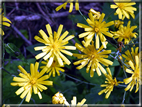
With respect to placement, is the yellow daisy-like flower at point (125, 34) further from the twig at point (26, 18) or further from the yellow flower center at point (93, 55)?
the twig at point (26, 18)

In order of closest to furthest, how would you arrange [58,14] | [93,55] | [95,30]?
1. [95,30]
2. [93,55]
3. [58,14]

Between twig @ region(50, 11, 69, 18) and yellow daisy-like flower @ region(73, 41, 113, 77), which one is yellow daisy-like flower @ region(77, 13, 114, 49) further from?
twig @ region(50, 11, 69, 18)

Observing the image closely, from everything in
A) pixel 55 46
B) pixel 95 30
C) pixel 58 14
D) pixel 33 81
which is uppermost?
pixel 58 14

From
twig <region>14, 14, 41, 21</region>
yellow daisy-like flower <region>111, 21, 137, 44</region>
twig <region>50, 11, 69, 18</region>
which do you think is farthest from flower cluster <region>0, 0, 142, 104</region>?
twig <region>50, 11, 69, 18</region>

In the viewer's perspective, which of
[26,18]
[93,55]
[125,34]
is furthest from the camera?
[26,18]

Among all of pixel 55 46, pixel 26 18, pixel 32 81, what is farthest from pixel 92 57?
pixel 26 18

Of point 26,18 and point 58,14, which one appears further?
point 58,14

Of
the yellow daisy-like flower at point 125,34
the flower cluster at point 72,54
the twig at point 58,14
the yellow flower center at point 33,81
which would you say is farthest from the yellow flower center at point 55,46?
the twig at point 58,14

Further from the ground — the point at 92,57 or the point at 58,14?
the point at 58,14

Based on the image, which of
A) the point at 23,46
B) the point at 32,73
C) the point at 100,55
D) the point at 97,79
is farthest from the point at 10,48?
the point at 97,79

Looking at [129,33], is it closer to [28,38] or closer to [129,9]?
[129,9]

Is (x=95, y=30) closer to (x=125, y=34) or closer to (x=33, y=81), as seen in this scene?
(x=125, y=34)
